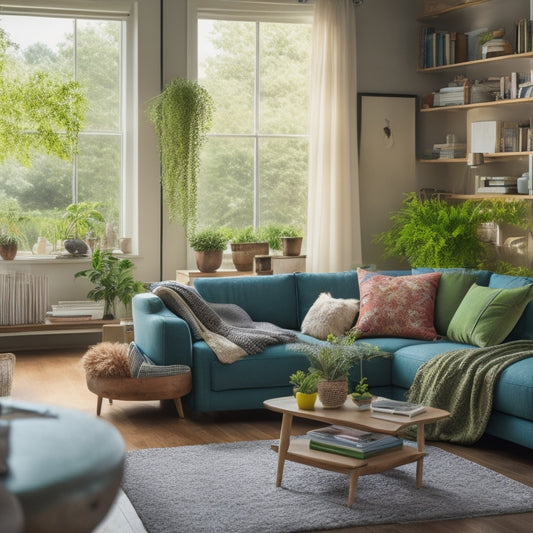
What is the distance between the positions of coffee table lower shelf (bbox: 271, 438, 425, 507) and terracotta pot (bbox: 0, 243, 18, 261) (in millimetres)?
3740

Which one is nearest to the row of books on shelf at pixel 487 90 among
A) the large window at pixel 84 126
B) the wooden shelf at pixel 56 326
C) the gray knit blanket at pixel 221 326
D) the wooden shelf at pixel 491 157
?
the wooden shelf at pixel 491 157

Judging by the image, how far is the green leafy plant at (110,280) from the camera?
21.6 ft

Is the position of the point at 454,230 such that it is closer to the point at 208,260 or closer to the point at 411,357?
the point at 208,260

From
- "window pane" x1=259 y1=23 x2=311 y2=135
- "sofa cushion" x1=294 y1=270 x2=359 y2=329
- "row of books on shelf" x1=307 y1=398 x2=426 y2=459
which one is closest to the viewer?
"row of books on shelf" x1=307 y1=398 x2=426 y2=459

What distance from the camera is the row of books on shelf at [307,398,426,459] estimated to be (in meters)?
3.44

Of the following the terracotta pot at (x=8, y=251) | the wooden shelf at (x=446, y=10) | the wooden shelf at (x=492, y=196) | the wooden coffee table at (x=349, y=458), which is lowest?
the wooden coffee table at (x=349, y=458)

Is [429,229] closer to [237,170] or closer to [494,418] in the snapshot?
[237,170]

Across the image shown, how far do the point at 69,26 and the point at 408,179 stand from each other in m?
3.19

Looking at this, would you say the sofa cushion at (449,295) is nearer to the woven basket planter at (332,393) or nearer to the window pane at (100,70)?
the woven basket planter at (332,393)

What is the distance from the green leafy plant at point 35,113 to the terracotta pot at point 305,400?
3.91 metres

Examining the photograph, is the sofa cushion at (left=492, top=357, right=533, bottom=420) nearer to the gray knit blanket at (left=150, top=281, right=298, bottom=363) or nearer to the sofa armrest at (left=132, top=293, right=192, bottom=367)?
the gray knit blanket at (left=150, top=281, right=298, bottom=363)

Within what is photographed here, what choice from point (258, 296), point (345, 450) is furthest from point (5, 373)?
point (345, 450)

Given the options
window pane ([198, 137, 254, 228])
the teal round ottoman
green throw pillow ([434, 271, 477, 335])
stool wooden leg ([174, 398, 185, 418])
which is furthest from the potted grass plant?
window pane ([198, 137, 254, 228])

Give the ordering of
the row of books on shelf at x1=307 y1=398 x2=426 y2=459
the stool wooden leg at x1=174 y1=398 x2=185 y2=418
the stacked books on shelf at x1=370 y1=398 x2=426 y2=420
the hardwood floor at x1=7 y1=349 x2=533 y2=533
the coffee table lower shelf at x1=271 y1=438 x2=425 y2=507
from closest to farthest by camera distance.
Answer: the hardwood floor at x1=7 y1=349 x2=533 y2=533
the coffee table lower shelf at x1=271 y1=438 x2=425 y2=507
the row of books on shelf at x1=307 y1=398 x2=426 y2=459
the stacked books on shelf at x1=370 y1=398 x2=426 y2=420
the stool wooden leg at x1=174 y1=398 x2=185 y2=418
